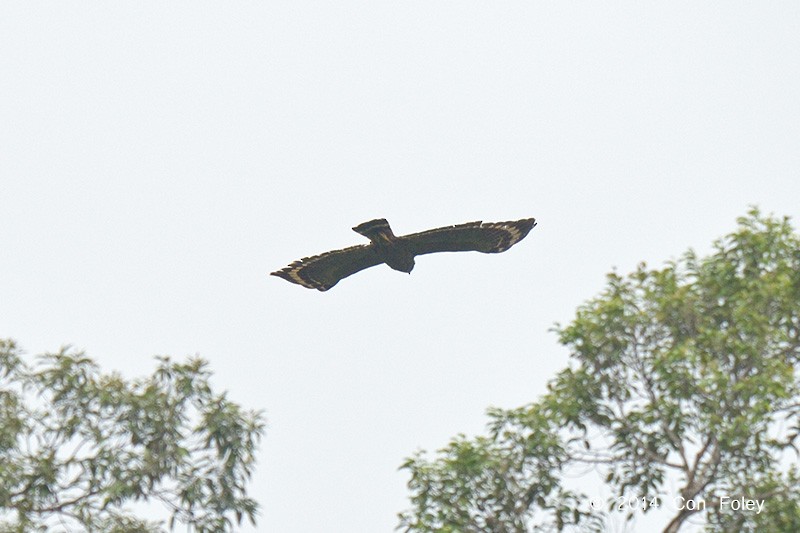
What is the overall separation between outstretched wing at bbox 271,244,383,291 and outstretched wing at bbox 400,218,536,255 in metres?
0.95

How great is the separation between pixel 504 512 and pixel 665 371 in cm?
282

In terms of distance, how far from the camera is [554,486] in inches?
772

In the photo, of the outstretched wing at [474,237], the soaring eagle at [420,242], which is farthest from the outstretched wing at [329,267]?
the outstretched wing at [474,237]

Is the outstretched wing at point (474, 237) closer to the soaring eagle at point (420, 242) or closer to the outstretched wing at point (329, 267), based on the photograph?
the soaring eagle at point (420, 242)

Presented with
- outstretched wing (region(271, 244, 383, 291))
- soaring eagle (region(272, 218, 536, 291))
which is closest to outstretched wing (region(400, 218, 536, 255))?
soaring eagle (region(272, 218, 536, 291))

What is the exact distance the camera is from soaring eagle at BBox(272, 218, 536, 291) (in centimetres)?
2444

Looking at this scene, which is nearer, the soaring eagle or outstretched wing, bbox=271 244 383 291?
the soaring eagle

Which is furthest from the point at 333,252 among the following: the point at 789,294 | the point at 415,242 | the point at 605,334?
the point at 789,294

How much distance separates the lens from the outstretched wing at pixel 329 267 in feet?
84.2

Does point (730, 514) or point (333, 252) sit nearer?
point (730, 514)

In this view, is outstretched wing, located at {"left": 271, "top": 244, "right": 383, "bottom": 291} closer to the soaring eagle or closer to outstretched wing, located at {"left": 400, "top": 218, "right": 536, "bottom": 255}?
the soaring eagle

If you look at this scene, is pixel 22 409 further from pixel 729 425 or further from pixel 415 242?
pixel 729 425

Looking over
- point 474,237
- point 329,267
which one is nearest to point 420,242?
point 474,237

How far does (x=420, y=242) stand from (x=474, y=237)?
916mm
